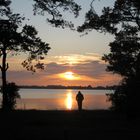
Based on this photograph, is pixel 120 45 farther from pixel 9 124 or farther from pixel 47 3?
pixel 47 3

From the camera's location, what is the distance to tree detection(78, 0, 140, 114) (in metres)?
31.0

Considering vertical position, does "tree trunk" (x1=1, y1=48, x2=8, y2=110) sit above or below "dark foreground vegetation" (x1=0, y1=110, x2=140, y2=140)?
above

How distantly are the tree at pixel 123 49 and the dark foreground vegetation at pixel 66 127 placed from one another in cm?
195

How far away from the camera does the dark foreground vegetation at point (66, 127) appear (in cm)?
2366

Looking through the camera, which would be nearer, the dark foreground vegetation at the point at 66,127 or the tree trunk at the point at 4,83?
the dark foreground vegetation at the point at 66,127

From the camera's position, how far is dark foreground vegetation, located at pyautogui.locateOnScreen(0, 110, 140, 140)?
77.6 feet

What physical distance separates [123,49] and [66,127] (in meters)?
17.8

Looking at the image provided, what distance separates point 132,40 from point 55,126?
56.6 ft

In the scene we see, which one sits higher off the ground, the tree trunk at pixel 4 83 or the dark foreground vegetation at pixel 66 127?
the tree trunk at pixel 4 83

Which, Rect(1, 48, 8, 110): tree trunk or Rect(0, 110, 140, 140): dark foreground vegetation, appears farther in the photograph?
Rect(1, 48, 8, 110): tree trunk

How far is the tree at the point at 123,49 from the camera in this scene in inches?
1222

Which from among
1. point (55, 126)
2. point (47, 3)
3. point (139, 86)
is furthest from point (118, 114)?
point (47, 3)

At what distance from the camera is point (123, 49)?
43562 millimetres

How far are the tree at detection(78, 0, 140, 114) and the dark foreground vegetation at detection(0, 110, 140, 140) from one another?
1.95 metres
